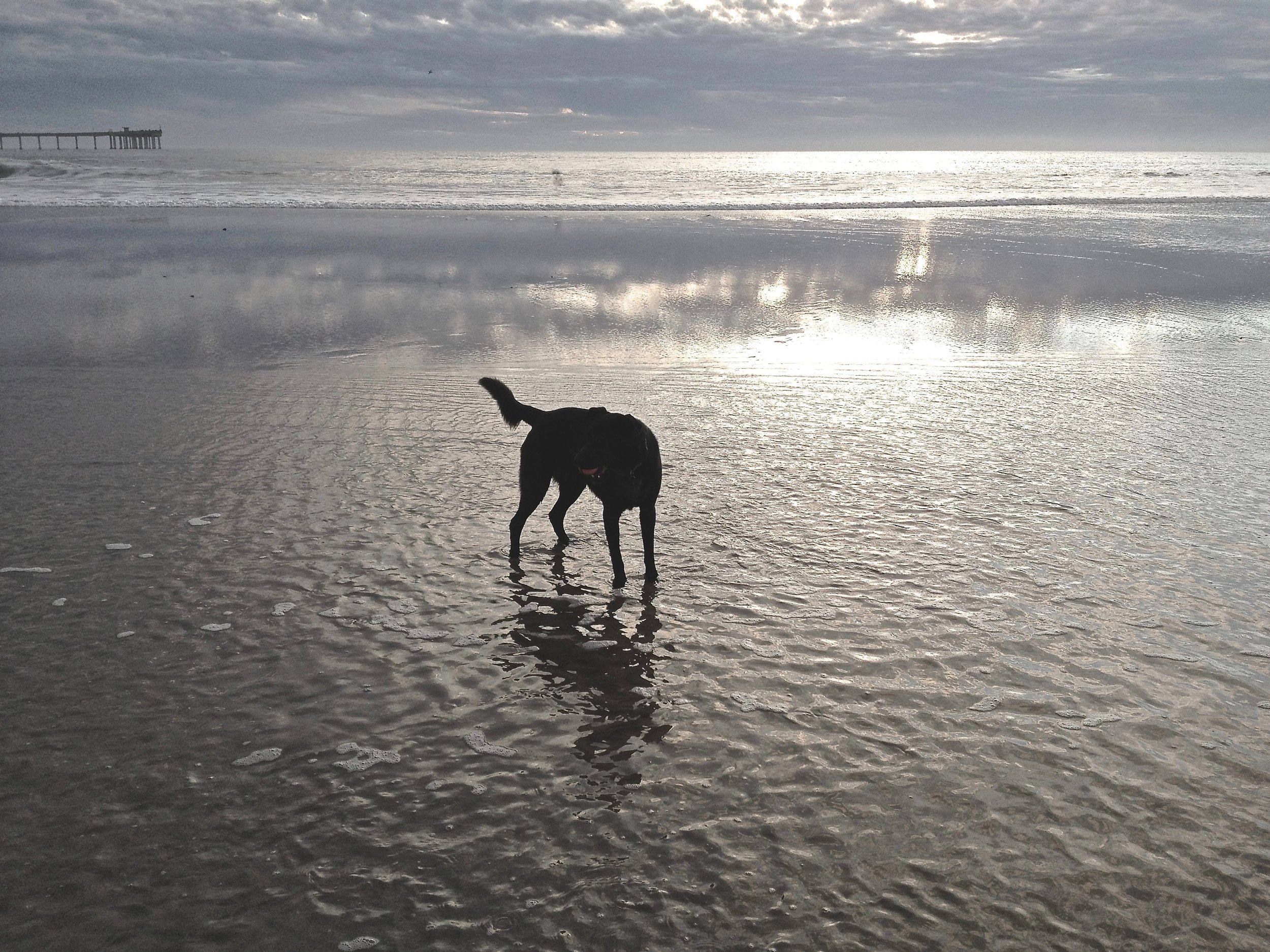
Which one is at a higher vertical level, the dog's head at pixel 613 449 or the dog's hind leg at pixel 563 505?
the dog's head at pixel 613 449

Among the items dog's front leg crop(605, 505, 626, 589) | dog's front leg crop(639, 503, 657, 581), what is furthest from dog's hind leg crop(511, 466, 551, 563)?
dog's front leg crop(639, 503, 657, 581)

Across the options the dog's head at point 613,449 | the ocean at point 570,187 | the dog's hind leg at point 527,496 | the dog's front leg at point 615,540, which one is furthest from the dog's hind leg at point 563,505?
the ocean at point 570,187

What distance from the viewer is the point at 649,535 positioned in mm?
5059

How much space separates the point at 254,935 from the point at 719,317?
11811mm

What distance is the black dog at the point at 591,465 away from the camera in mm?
4824

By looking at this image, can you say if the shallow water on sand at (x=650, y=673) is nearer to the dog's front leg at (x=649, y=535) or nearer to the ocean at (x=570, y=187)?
the dog's front leg at (x=649, y=535)

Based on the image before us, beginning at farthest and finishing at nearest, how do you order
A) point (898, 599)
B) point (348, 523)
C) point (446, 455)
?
1. point (446, 455)
2. point (348, 523)
3. point (898, 599)

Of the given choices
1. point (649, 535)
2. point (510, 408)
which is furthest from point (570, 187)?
point (649, 535)

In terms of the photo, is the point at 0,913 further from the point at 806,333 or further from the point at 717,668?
the point at 806,333

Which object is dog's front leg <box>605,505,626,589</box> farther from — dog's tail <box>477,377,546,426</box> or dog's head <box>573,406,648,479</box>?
dog's tail <box>477,377,546,426</box>

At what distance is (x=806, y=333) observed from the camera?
12523mm

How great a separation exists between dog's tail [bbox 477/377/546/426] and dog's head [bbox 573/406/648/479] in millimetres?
742

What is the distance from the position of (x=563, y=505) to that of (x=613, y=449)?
106 cm

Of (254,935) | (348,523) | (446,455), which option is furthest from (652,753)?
(446,455)
